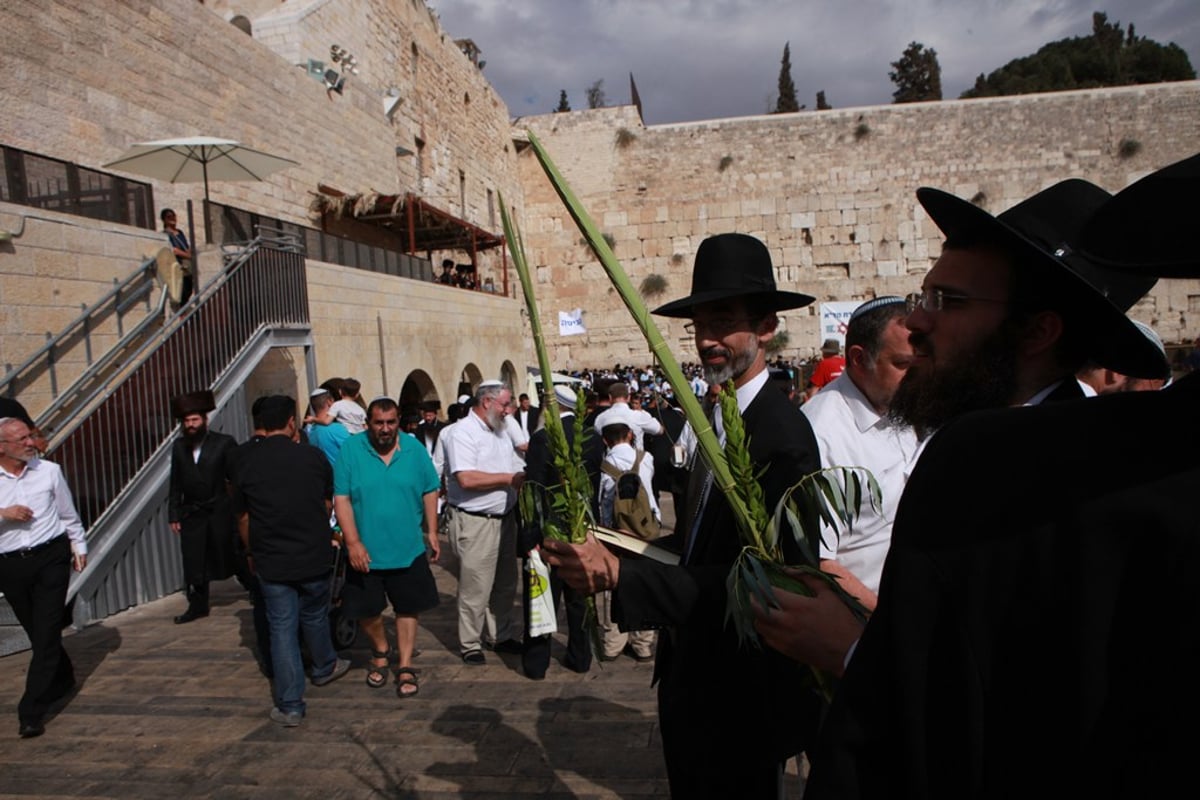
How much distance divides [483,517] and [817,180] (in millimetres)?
26965

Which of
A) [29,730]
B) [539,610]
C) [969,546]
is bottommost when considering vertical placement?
[29,730]

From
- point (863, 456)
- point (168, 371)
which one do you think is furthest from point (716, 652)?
point (168, 371)

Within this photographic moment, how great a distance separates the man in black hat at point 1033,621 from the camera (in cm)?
69

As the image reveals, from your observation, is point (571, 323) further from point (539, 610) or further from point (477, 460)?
point (539, 610)

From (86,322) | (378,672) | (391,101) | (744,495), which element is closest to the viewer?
(744,495)

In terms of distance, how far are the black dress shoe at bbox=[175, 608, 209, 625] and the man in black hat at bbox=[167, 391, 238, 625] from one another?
0.30m

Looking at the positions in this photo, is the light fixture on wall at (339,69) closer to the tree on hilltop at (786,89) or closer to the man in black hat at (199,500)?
the man in black hat at (199,500)

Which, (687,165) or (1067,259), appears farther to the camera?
(687,165)

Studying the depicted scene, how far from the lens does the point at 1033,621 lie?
2.47ft

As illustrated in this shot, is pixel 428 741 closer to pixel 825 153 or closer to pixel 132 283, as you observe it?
pixel 132 283

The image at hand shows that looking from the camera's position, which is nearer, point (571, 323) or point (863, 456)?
point (863, 456)

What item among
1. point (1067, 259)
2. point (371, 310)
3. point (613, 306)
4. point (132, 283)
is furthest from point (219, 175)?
point (613, 306)

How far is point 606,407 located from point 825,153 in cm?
2503

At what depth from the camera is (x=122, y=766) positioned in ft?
13.0
